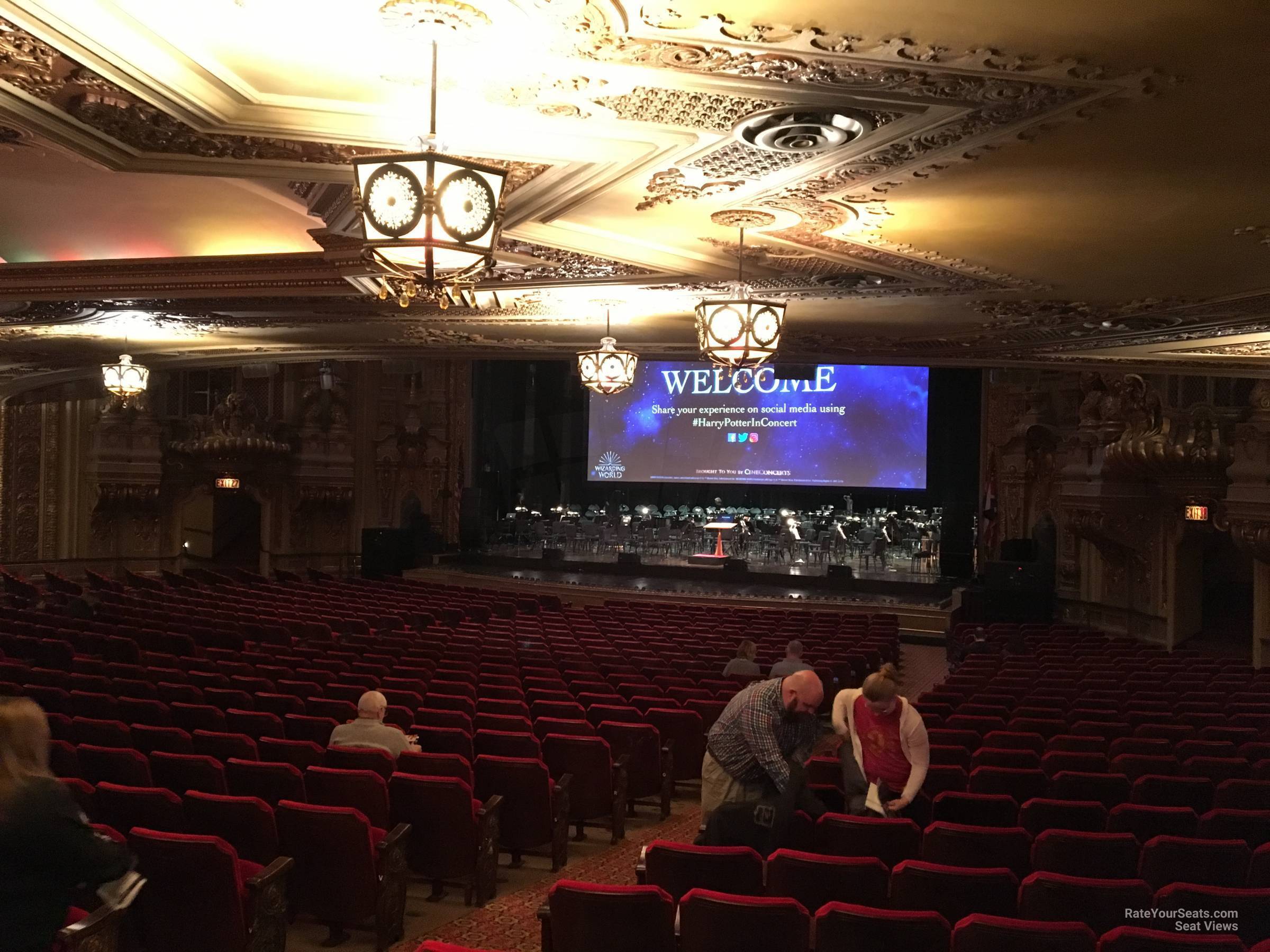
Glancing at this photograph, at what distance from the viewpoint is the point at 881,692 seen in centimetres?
525

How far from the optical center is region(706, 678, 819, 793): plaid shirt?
467 cm

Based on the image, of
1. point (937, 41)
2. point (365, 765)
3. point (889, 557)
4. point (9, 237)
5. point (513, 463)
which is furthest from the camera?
point (513, 463)

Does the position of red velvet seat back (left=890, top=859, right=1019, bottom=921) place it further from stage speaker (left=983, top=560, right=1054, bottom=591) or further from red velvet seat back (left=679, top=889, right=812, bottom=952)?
stage speaker (left=983, top=560, right=1054, bottom=591)

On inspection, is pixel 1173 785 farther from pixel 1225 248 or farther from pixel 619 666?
pixel 619 666

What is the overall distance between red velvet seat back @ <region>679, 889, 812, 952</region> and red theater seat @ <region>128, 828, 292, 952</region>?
160 centimetres

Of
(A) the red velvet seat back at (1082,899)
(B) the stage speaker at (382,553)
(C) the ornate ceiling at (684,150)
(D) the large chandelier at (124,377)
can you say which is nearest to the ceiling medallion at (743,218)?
(C) the ornate ceiling at (684,150)

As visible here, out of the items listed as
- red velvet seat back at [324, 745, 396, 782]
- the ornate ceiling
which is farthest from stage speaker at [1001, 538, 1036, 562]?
red velvet seat back at [324, 745, 396, 782]

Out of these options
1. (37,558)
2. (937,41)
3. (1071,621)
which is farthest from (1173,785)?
(37,558)

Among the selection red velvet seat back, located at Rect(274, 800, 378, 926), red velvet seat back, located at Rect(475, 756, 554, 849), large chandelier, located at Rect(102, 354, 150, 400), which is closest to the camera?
red velvet seat back, located at Rect(274, 800, 378, 926)

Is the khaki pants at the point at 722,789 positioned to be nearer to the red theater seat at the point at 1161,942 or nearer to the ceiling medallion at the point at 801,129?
the red theater seat at the point at 1161,942

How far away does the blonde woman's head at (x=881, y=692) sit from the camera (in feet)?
17.2

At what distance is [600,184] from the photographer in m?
6.25

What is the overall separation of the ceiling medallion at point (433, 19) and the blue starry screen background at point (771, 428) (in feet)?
62.0

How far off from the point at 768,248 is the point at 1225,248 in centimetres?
316
